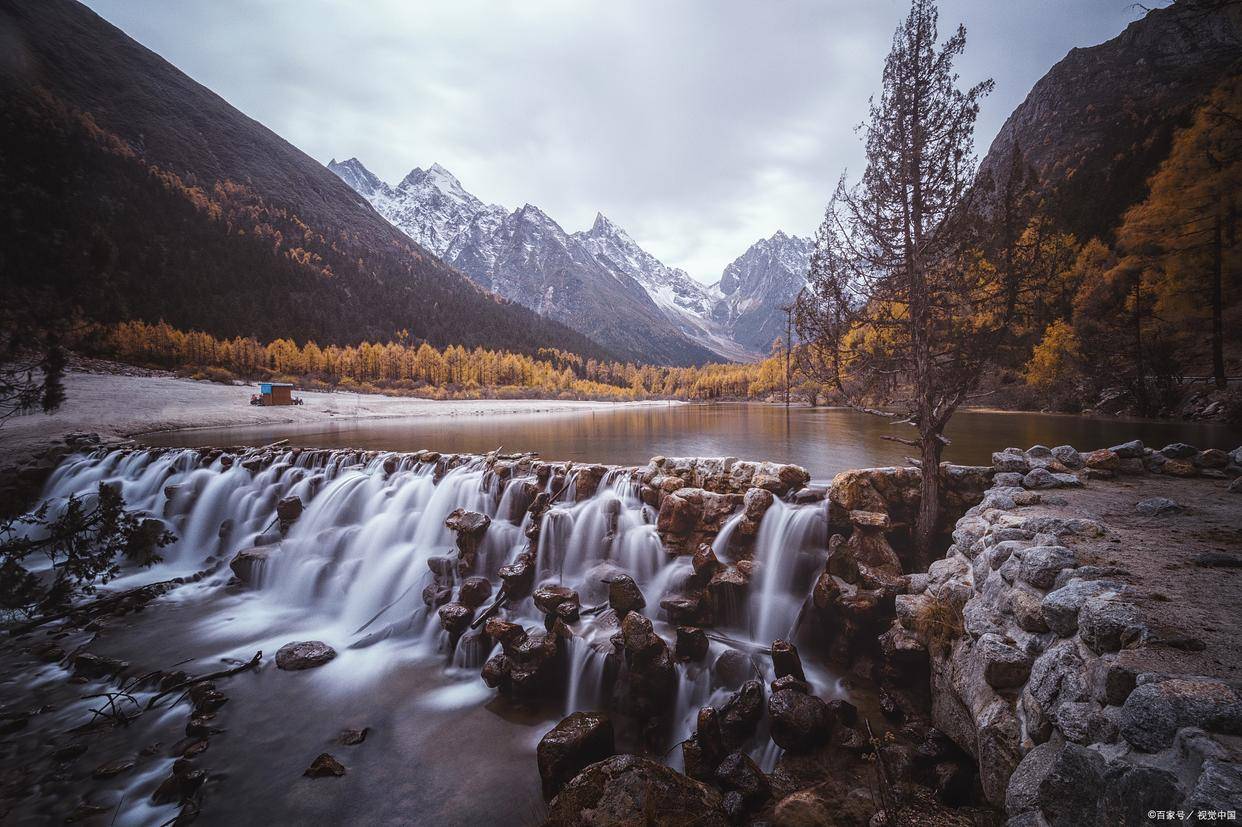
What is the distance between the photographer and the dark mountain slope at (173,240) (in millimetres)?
7285

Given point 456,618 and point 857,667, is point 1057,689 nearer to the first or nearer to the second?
point 857,667

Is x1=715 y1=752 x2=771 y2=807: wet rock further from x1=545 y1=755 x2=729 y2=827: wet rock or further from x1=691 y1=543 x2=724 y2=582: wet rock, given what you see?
x1=691 y1=543 x2=724 y2=582: wet rock

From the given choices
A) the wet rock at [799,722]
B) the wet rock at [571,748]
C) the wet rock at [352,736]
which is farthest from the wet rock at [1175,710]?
the wet rock at [352,736]

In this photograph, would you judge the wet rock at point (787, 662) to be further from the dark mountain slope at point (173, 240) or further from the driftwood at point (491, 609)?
the dark mountain slope at point (173, 240)

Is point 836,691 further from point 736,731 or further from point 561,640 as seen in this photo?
point 561,640

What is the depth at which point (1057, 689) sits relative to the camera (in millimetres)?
3592

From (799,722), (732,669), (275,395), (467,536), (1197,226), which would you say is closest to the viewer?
(799,722)

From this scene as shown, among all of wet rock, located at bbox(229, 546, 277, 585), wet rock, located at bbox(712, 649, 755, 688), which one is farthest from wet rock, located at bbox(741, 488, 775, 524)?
wet rock, located at bbox(229, 546, 277, 585)

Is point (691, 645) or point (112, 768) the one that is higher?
point (691, 645)

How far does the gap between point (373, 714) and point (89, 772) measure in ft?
11.0

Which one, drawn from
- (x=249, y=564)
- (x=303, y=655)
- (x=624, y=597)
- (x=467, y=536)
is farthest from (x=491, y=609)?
(x=249, y=564)

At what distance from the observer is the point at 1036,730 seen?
3.68 meters

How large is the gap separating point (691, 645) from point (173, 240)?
154 metres

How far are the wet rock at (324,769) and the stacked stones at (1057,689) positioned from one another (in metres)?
7.74
